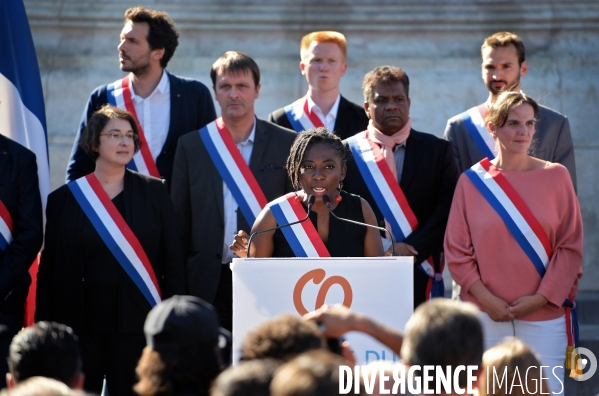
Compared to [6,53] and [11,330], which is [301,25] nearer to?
[6,53]

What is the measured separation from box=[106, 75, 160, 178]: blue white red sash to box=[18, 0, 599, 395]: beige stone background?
163cm

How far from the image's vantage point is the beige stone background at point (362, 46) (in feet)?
27.4

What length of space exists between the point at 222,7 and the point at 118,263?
343 centimetres

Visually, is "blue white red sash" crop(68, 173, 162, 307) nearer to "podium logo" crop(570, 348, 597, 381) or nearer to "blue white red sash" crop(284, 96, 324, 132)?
"blue white red sash" crop(284, 96, 324, 132)

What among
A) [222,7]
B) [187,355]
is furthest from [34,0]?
[187,355]

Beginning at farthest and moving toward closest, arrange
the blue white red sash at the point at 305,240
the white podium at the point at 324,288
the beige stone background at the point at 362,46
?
the beige stone background at the point at 362,46, the blue white red sash at the point at 305,240, the white podium at the point at 324,288

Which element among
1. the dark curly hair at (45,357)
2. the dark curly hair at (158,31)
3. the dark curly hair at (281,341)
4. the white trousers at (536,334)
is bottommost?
the white trousers at (536,334)

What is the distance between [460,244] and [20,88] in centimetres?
312

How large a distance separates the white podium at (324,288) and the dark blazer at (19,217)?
1808mm

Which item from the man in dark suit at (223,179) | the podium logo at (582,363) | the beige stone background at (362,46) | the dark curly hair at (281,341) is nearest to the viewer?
the dark curly hair at (281,341)

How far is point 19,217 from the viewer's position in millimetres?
6023

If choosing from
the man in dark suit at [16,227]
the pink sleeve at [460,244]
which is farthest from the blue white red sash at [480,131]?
the man in dark suit at [16,227]

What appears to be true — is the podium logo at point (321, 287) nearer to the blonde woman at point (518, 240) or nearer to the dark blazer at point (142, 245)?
the blonde woman at point (518, 240)

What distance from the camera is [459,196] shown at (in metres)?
5.95
